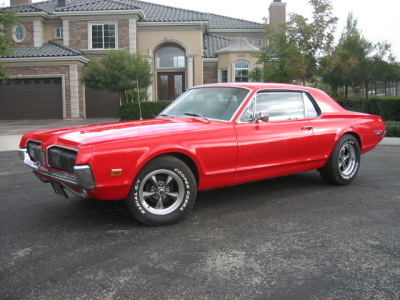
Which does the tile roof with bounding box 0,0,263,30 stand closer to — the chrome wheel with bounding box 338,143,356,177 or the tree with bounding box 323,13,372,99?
the tree with bounding box 323,13,372,99

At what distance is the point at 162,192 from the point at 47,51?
22.3 metres

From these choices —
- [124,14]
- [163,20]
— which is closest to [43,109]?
[124,14]

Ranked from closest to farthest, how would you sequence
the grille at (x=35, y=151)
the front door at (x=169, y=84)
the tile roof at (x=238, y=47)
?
the grille at (x=35, y=151) < the tile roof at (x=238, y=47) < the front door at (x=169, y=84)

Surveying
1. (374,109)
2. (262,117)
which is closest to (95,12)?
(374,109)

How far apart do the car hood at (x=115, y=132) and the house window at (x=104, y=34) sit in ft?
70.0

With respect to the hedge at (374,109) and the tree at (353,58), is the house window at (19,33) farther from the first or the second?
the tree at (353,58)

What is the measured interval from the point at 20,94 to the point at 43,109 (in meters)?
1.59

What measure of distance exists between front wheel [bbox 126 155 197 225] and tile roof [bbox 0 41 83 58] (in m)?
20.6

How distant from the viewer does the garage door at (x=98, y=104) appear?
24.4 meters

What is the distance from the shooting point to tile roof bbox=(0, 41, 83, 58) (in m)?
22.5

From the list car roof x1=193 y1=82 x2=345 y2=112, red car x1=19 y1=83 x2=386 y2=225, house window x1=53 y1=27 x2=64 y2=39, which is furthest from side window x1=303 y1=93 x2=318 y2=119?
house window x1=53 y1=27 x2=64 y2=39

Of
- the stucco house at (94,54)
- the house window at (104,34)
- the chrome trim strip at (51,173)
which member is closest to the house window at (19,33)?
the stucco house at (94,54)

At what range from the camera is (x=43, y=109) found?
2336 cm

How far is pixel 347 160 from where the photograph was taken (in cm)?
584
